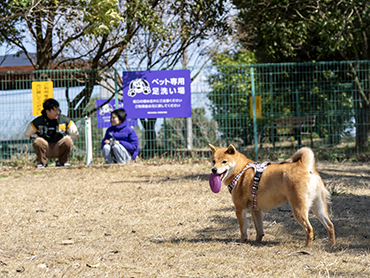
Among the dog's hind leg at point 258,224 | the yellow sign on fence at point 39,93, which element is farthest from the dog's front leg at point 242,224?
the yellow sign on fence at point 39,93

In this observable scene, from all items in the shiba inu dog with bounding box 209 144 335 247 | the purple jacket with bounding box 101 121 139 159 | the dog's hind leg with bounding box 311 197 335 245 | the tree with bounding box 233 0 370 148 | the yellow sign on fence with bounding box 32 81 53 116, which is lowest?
the dog's hind leg with bounding box 311 197 335 245

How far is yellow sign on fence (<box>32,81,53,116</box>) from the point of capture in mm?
9711

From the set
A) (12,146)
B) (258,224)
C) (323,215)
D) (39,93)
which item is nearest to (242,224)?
(258,224)

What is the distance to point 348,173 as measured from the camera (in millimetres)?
7613

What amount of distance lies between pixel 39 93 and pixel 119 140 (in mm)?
2533

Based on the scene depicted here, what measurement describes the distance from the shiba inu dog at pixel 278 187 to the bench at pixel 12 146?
7336 millimetres

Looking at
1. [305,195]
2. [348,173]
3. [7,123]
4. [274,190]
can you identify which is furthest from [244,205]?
[7,123]

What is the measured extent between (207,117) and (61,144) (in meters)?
3.48

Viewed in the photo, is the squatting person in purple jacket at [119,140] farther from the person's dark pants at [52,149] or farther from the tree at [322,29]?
the tree at [322,29]

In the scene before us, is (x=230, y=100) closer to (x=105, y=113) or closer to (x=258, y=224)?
(x=105, y=113)

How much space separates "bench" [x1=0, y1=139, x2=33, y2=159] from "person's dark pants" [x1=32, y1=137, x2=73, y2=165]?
38.4 inches

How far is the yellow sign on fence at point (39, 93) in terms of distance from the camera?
9711 millimetres

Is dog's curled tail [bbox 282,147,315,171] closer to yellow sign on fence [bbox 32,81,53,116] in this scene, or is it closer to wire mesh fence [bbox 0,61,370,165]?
wire mesh fence [bbox 0,61,370,165]

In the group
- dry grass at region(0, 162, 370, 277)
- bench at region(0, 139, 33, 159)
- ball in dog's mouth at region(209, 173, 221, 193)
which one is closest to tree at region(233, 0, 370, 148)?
dry grass at region(0, 162, 370, 277)
